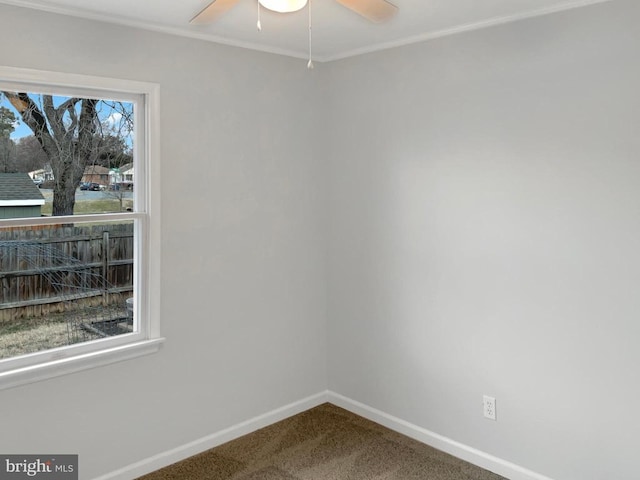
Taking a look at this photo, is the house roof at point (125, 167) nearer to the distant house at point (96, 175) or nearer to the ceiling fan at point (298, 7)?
the distant house at point (96, 175)

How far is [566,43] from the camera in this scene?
2488 millimetres

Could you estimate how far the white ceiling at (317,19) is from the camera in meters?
2.43

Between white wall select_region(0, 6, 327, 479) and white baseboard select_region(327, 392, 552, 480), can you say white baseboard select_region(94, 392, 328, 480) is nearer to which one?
white wall select_region(0, 6, 327, 479)

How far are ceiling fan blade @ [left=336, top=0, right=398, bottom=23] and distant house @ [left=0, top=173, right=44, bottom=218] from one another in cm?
172

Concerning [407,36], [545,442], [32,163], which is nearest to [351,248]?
[407,36]

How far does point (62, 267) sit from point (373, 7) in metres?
1.96

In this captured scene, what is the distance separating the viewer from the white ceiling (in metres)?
2.43

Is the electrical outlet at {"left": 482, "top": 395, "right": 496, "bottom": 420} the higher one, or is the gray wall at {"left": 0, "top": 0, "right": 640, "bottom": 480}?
the gray wall at {"left": 0, "top": 0, "right": 640, "bottom": 480}

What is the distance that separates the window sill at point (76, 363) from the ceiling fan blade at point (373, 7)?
6.54 ft

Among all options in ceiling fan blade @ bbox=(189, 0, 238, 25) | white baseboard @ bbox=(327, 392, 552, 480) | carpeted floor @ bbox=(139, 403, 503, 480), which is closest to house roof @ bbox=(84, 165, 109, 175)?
ceiling fan blade @ bbox=(189, 0, 238, 25)

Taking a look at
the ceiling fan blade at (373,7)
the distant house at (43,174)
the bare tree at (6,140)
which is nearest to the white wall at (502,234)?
the ceiling fan blade at (373,7)

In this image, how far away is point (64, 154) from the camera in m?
2.61

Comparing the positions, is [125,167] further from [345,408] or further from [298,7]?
[345,408]

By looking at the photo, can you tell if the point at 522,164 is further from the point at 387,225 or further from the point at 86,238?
the point at 86,238
